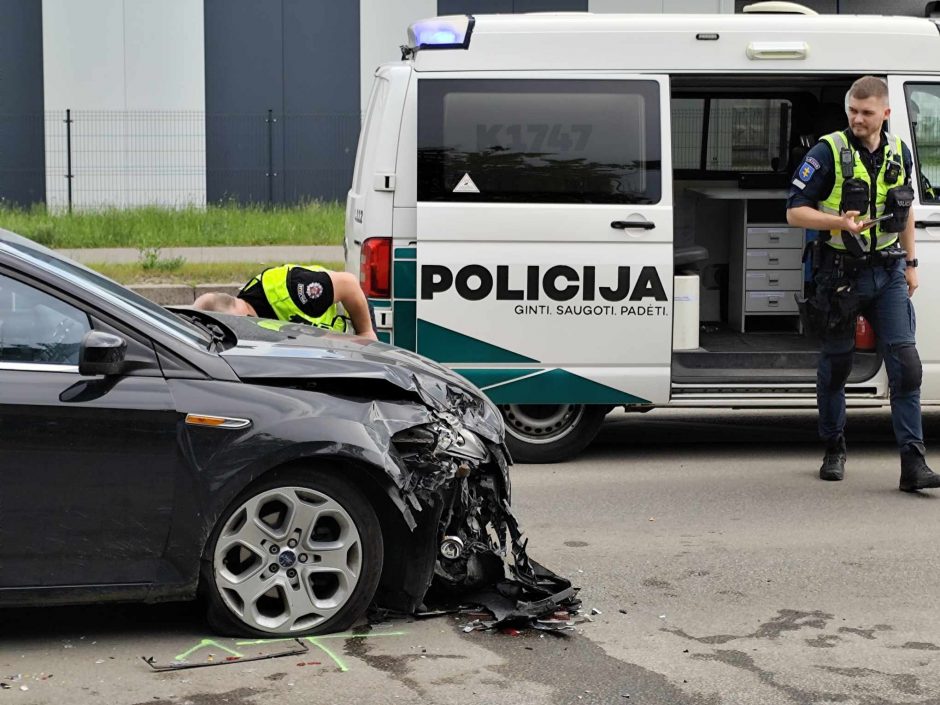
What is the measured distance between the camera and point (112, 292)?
518 cm

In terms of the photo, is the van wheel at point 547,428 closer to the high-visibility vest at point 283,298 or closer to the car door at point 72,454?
the high-visibility vest at point 283,298

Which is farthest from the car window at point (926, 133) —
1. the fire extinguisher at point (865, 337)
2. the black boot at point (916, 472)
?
the black boot at point (916, 472)

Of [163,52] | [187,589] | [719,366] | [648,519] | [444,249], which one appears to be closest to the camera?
[187,589]

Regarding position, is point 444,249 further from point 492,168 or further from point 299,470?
point 299,470

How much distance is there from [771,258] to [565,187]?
8.35 feet

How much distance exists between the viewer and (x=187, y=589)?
16.3ft

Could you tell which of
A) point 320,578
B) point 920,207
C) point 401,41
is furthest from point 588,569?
point 401,41

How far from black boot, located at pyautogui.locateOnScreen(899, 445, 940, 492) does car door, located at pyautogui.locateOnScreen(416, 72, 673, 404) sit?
138 cm

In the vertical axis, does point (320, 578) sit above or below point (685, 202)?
below

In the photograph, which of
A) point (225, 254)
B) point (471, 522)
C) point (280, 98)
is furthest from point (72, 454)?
point (280, 98)

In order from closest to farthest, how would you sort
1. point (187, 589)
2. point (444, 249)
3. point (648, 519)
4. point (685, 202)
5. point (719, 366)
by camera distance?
point (187, 589), point (648, 519), point (444, 249), point (719, 366), point (685, 202)

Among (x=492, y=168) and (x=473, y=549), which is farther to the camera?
(x=492, y=168)

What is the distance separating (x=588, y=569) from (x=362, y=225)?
2653 mm

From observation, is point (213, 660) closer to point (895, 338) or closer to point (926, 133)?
point (895, 338)
